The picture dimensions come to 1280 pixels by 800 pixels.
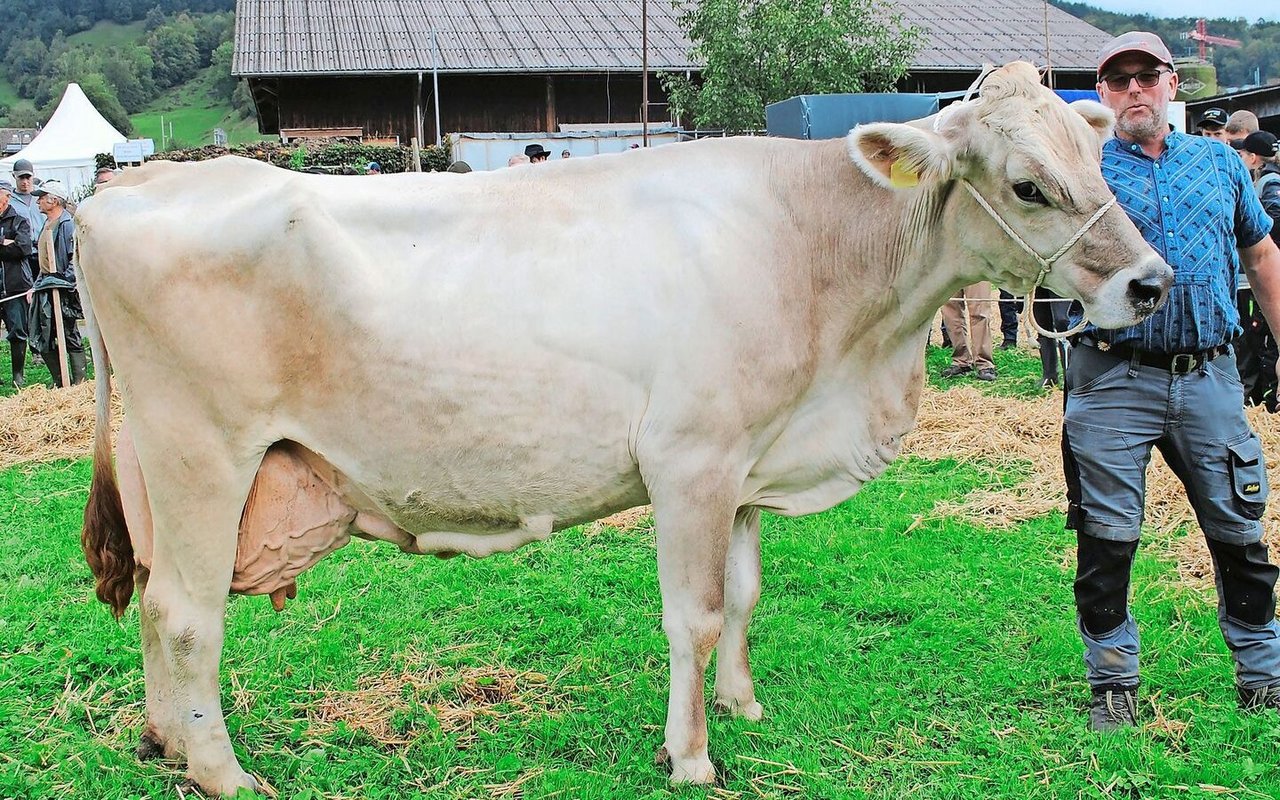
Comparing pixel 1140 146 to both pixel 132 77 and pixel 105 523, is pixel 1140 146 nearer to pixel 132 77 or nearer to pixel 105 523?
pixel 105 523

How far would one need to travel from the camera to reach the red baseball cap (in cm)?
370

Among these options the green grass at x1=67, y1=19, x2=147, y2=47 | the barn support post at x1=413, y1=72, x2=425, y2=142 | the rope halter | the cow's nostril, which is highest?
the green grass at x1=67, y1=19, x2=147, y2=47

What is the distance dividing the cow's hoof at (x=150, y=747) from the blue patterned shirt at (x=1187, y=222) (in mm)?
3819

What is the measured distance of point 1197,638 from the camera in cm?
454

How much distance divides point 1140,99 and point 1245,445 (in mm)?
1312

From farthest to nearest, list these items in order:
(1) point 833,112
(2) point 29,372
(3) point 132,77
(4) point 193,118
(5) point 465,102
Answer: (3) point 132,77
(4) point 193,118
(5) point 465,102
(1) point 833,112
(2) point 29,372

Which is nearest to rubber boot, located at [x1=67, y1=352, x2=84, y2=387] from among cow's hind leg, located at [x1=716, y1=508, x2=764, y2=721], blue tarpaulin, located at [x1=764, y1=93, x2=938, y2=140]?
blue tarpaulin, located at [x1=764, y1=93, x2=938, y2=140]

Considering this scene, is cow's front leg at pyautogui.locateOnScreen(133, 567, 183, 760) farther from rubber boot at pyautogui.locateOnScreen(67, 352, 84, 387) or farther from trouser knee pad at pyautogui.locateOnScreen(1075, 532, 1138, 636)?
rubber boot at pyautogui.locateOnScreen(67, 352, 84, 387)

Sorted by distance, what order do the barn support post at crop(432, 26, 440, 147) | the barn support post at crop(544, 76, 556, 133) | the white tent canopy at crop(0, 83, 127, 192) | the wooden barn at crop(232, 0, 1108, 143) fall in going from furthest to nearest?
the white tent canopy at crop(0, 83, 127, 192)
the barn support post at crop(544, 76, 556, 133)
the wooden barn at crop(232, 0, 1108, 143)
the barn support post at crop(432, 26, 440, 147)

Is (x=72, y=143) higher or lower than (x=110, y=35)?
lower

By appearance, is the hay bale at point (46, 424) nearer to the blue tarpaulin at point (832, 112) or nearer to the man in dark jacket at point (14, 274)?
the man in dark jacket at point (14, 274)

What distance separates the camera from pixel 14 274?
40.5ft

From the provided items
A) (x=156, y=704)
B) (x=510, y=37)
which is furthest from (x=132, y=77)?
(x=156, y=704)

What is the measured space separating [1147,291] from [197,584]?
3255 millimetres
